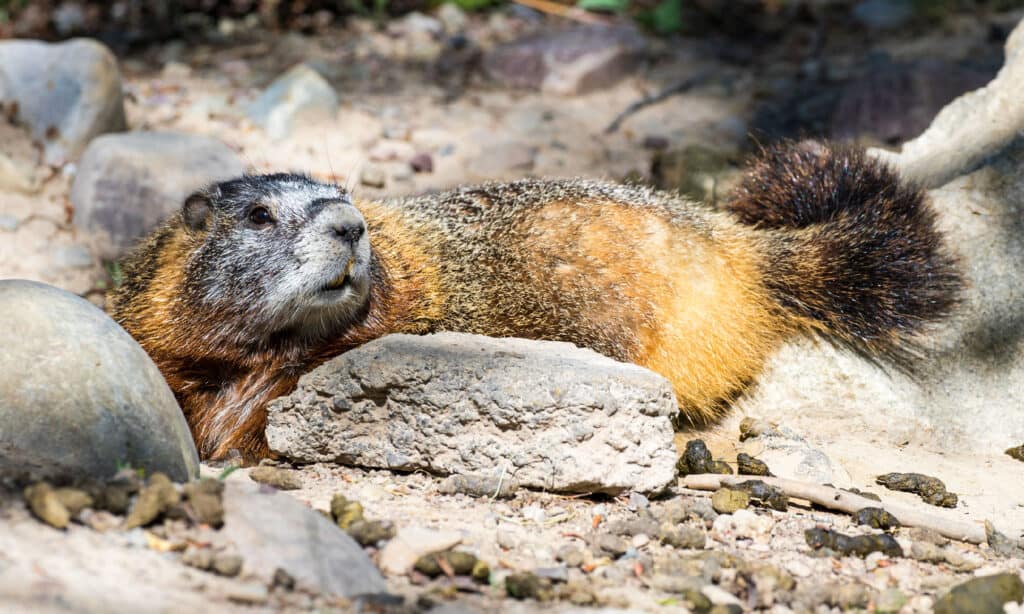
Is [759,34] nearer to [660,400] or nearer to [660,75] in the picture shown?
[660,75]

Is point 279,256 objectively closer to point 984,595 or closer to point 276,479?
point 276,479

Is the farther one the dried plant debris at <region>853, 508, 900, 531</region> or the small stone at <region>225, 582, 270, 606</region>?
the dried plant debris at <region>853, 508, 900, 531</region>

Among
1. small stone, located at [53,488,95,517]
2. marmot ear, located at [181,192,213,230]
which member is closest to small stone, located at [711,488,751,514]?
small stone, located at [53,488,95,517]

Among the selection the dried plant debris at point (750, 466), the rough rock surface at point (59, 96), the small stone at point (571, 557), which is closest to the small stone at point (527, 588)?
the small stone at point (571, 557)

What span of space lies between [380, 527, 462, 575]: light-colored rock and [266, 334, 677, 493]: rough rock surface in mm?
719

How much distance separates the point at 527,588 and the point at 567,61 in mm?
6843

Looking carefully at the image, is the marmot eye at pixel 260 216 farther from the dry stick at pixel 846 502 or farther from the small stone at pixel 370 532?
the dry stick at pixel 846 502

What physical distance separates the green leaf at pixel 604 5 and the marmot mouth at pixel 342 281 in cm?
680

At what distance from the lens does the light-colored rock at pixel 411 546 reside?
3.40m

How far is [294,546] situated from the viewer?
321 centimetres

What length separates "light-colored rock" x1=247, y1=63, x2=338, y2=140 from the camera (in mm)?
8242

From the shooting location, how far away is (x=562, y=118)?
28.9ft

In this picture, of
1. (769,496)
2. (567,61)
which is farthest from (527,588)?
(567,61)

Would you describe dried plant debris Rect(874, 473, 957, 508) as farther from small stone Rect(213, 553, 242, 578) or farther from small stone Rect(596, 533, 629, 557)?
small stone Rect(213, 553, 242, 578)
